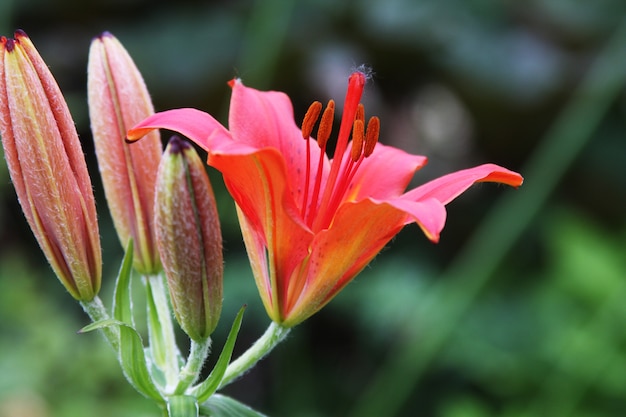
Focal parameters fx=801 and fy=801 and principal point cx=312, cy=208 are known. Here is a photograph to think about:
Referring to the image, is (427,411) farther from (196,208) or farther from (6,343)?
(196,208)

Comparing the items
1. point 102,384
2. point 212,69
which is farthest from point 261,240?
point 212,69

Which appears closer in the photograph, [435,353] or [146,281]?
[146,281]

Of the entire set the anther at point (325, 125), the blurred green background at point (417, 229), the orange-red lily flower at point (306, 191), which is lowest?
the blurred green background at point (417, 229)

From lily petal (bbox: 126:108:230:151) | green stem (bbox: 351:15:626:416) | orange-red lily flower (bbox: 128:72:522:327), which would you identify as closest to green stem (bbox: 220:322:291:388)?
orange-red lily flower (bbox: 128:72:522:327)

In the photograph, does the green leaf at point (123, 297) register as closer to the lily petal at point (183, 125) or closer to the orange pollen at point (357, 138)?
the lily petal at point (183, 125)

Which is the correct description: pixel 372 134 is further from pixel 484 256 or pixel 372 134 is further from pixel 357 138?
pixel 484 256

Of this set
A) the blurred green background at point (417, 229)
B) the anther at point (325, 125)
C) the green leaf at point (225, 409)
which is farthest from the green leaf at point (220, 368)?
the blurred green background at point (417, 229)

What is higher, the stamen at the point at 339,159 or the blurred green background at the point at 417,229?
the stamen at the point at 339,159
